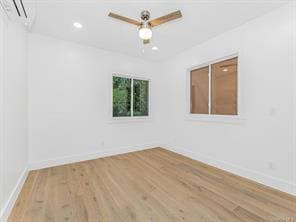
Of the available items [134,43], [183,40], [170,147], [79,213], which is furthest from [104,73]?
[79,213]

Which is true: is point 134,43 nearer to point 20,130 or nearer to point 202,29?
point 202,29

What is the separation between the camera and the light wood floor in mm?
1737

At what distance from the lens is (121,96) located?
4246 millimetres

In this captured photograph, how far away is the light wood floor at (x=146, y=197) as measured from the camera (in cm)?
174

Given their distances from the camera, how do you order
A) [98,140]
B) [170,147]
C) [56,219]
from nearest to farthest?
[56,219] → [98,140] → [170,147]

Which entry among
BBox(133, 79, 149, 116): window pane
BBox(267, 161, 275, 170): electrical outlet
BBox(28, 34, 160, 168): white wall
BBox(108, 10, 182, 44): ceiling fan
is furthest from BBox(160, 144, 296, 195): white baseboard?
BBox(108, 10, 182, 44): ceiling fan

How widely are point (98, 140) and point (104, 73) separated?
1.71 metres

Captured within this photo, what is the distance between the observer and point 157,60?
4715 mm

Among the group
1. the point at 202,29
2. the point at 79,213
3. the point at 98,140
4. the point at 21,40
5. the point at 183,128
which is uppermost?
the point at 202,29

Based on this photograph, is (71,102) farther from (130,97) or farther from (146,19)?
(146,19)

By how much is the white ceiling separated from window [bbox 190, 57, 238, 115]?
0.68m

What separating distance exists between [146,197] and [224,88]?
256 cm

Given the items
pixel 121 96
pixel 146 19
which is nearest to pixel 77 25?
pixel 146 19

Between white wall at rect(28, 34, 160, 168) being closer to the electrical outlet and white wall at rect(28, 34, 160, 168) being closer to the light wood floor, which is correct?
the light wood floor
